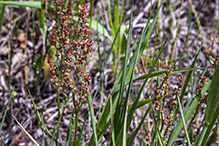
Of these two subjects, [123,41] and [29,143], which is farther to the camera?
[123,41]

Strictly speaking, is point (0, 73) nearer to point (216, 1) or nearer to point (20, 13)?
point (20, 13)

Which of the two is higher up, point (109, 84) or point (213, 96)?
point (213, 96)

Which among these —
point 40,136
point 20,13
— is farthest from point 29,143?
point 20,13

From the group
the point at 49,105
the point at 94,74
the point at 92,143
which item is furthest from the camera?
the point at 94,74

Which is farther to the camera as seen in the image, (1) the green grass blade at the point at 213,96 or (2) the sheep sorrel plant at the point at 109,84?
(2) the sheep sorrel plant at the point at 109,84

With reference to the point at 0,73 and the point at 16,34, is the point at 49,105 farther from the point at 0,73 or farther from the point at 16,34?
the point at 16,34

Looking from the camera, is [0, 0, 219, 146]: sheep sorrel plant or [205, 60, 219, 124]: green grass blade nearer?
[205, 60, 219, 124]: green grass blade

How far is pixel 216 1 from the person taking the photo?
8.39 feet

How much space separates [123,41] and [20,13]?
113cm

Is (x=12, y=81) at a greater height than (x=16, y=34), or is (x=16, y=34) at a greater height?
(x=16, y=34)

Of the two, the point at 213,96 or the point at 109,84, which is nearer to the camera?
the point at 213,96

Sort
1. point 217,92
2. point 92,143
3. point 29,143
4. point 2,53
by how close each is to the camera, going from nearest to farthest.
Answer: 1. point 217,92
2. point 92,143
3. point 29,143
4. point 2,53

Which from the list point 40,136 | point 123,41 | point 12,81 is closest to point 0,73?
point 12,81

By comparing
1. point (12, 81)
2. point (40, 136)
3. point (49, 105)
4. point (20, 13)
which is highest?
point (20, 13)
